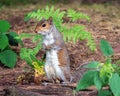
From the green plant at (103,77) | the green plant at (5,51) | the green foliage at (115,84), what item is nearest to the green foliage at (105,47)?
the green plant at (103,77)

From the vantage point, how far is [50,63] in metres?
5.90

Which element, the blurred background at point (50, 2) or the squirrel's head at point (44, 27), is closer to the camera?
the squirrel's head at point (44, 27)

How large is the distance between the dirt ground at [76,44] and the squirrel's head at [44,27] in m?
0.58

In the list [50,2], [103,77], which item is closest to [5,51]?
[103,77]

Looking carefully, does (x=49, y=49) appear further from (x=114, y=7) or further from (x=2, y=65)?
(x=114, y=7)

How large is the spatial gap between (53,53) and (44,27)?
29cm

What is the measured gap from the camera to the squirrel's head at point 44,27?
5879 mm

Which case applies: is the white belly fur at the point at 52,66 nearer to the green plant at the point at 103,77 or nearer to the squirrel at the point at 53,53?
the squirrel at the point at 53,53

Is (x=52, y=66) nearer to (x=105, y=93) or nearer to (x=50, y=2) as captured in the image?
(x=105, y=93)

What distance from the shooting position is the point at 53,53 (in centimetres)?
591

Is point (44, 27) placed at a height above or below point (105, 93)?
above

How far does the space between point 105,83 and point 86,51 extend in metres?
2.66

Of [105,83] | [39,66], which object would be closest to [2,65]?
[39,66]

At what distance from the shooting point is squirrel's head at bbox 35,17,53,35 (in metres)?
5.88
